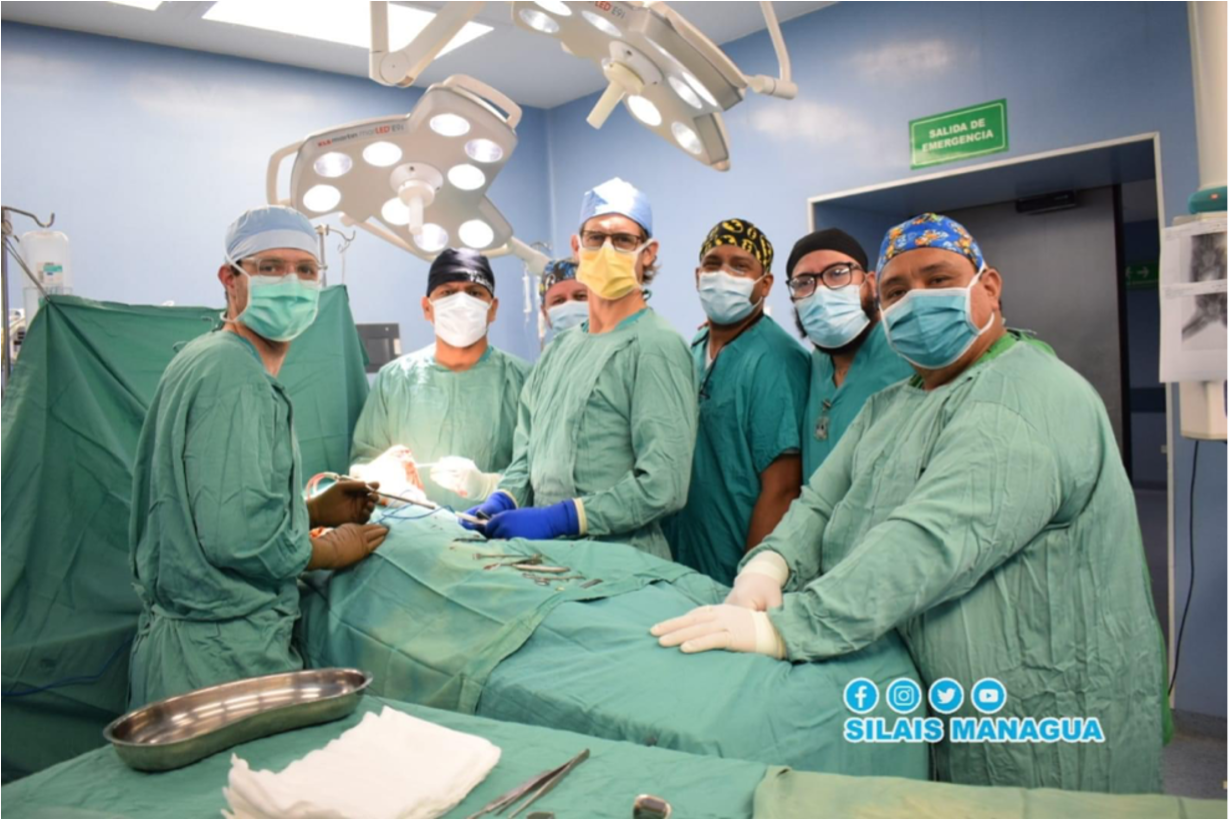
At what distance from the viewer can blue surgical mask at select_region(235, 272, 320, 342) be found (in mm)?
1920

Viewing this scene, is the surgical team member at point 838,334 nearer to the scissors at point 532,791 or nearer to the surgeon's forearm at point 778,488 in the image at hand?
the surgeon's forearm at point 778,488

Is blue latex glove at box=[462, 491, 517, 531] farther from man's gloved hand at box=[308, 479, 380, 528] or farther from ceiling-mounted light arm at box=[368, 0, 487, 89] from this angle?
ceiling-mounted light arm at box=[368, 0, 487, 89]

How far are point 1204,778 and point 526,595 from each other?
2533 mm

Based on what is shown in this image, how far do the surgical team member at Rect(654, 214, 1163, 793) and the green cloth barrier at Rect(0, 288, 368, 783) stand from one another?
1.58 meters

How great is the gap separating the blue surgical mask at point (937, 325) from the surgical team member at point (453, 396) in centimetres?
160

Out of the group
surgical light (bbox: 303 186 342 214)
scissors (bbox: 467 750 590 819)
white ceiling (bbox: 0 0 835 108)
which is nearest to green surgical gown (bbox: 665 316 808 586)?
surgical light (bbox: 303 186 342 214)

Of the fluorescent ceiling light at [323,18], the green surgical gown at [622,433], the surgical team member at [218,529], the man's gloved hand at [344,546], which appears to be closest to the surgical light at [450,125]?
the green surgical gown at [622,433]

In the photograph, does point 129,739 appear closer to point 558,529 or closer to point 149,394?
point 558,529

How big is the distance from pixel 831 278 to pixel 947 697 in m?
1.23

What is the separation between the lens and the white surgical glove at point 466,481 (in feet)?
9.15

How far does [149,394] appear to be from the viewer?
255cm

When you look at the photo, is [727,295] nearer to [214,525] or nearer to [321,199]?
[321,199]

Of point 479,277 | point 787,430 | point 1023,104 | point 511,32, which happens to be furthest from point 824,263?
point 511,32

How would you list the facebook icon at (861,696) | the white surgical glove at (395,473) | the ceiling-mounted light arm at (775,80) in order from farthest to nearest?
the white surgical glove at (395,473), the ceiling-mounted light arm at (775,80), the facebook icon at (861,696)
